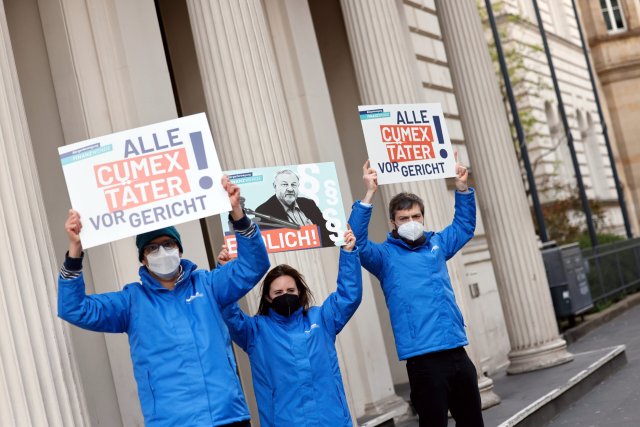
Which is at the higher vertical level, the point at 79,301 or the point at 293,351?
the point at 79,301

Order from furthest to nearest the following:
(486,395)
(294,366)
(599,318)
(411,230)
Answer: (599,318) < (486,395) < (411,230) < (294,366)

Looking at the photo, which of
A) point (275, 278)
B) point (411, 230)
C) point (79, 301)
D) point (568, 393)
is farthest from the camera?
point (568, 393)

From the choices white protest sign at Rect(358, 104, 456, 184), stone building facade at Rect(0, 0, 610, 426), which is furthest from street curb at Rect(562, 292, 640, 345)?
white protest sign at Rect(358, 104, 456, 184)

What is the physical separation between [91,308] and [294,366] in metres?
1.22

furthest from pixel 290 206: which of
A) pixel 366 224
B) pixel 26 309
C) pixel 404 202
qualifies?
pixel 26 309

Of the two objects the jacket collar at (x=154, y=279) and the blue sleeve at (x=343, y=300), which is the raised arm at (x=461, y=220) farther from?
the jacket collar at (x=154, y=279)

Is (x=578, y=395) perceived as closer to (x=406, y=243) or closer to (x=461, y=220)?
(x=461, y=220)

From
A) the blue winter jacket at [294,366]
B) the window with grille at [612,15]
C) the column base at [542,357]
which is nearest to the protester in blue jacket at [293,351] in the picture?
the blue winter jacket at [294,366]

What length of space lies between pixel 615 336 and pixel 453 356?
1298 cm

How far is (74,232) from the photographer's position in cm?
567

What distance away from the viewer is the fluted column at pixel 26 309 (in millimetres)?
5926

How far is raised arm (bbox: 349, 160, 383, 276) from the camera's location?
294 inches

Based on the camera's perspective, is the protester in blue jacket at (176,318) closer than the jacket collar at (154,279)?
Yes

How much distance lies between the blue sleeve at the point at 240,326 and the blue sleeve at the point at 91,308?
0.65 m
